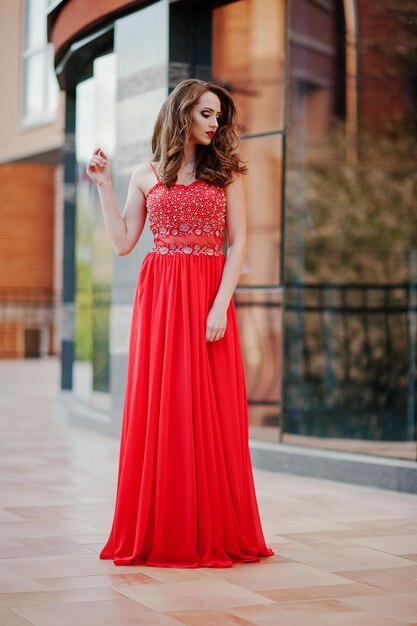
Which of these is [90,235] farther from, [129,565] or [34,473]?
[129,565]

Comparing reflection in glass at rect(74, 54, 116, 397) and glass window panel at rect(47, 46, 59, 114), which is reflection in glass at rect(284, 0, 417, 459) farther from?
glass window panel at rect(47, 46, 59, 114)

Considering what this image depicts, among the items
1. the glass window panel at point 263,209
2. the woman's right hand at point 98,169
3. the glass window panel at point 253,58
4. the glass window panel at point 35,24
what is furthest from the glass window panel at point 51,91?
the woman's right hand at point 98,169

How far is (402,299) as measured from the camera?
9.12 metres

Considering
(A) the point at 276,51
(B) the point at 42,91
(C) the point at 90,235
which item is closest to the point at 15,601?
(A) the point at 276,51

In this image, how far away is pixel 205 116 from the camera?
3.85 meters

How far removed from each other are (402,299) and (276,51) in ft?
9.67

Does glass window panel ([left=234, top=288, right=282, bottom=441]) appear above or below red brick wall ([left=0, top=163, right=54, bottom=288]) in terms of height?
below

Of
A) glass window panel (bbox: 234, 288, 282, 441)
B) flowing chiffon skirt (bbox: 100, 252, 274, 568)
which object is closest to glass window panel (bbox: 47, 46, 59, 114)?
glass window panel (bbox: 234, 288, 282, 441)

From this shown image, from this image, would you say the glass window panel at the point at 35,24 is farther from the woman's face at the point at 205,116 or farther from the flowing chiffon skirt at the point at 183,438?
the flowing chiffon skirt at the point at 183,438

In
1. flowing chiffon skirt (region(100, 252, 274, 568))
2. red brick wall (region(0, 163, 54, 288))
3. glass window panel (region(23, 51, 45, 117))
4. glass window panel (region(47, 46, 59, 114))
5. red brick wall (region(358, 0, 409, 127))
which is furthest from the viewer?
red brick wall (region(0, 163, 54, 288))

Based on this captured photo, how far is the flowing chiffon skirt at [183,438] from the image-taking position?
3799 millimetres

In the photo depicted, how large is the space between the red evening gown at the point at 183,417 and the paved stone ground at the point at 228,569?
122 mm

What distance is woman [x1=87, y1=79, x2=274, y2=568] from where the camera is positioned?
381 centimetres

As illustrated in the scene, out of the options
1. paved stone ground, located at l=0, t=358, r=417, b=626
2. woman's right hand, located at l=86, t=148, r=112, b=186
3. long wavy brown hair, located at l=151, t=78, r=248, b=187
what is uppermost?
long wavy brown hair, located at l=151, t=78, r=248, b=187
